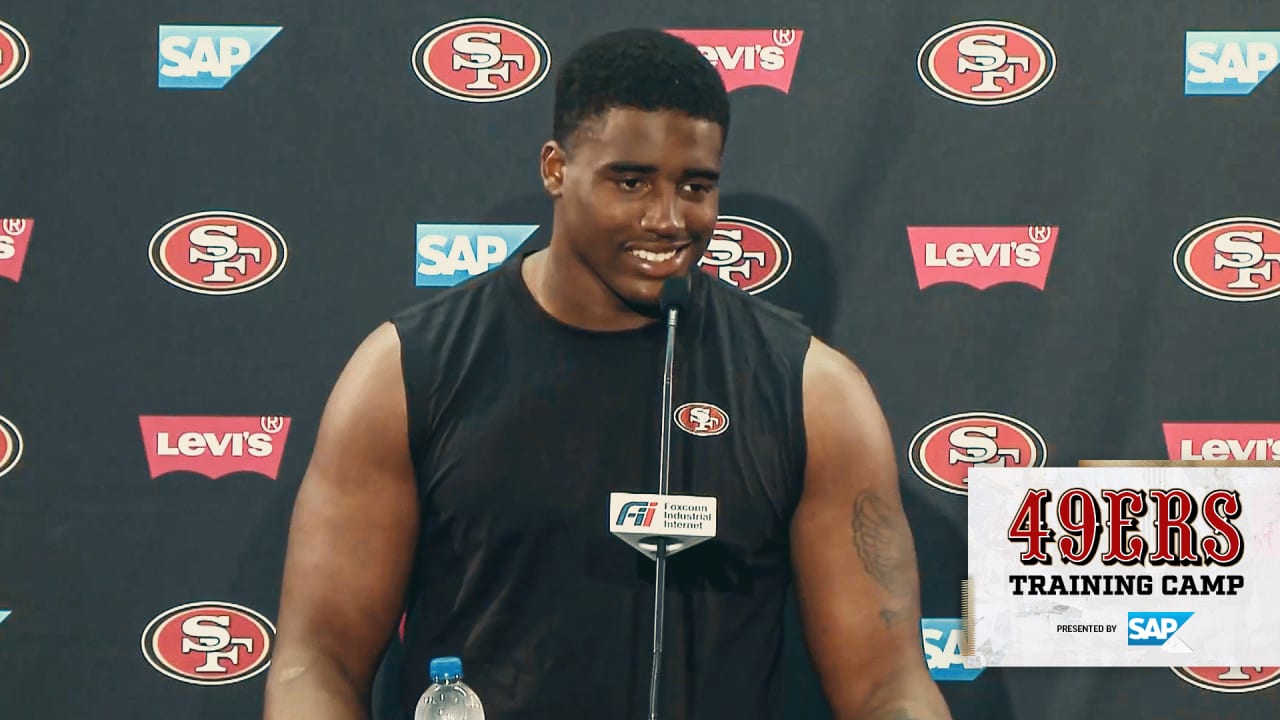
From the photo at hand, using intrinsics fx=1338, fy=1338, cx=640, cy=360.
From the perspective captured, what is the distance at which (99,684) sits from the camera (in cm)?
236

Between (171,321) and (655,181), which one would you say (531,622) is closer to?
(655,181)

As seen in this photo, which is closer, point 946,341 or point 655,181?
point 655,181

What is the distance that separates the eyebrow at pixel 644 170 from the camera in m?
1.96

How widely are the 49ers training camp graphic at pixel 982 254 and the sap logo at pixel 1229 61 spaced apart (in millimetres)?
381

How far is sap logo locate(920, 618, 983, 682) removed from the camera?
234cm

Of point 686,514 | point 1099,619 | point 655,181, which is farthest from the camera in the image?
→ point 1099,619

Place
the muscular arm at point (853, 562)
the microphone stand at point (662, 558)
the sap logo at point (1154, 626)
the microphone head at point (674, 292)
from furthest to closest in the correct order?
1. the sap logo at point (1154, 626)
2. the muscular arm at point (853, 562)
3. the microphone head at point (674, 292)
4. the microphone stand at point (662, 558)

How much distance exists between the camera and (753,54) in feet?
7.88

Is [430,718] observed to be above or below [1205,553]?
below

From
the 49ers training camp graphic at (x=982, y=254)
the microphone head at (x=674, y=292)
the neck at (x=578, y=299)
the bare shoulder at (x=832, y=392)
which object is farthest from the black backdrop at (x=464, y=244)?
the microphone head at (x=674, y=292)

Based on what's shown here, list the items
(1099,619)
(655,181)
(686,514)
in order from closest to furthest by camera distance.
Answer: (686,514) < (655,181) < (1099,619)

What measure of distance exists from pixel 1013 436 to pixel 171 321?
1.51 m

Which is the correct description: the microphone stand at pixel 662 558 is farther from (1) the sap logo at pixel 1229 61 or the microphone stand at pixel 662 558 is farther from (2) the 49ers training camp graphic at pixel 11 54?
(2) the 49ers training camp graphic at pixel 11 54

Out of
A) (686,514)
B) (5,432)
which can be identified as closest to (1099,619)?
(686,514)
